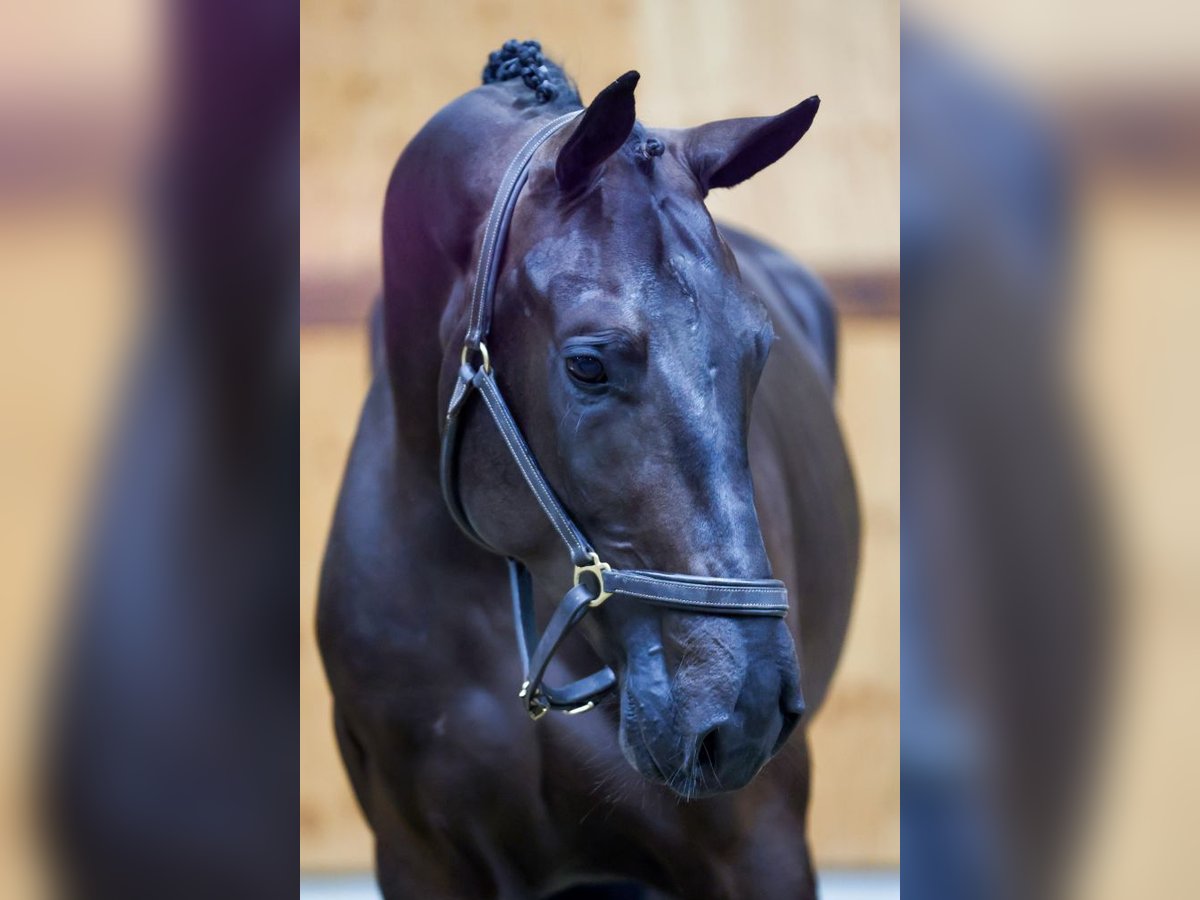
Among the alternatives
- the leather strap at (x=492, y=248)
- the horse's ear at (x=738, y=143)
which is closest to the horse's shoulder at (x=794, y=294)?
the horse's ear at (x=738, y=143)

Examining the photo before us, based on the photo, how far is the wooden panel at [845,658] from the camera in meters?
3.05

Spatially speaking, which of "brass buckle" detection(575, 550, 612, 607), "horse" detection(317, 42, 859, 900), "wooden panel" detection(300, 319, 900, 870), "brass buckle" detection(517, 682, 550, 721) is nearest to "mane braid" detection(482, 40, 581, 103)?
"horse" detection(317, 42, 859, 900)

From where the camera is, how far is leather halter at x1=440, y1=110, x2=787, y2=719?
1.29m

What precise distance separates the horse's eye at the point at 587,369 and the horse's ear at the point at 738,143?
34 centimetres

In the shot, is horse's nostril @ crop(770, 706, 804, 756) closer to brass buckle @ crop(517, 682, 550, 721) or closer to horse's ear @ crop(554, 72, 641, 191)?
brass buckle @ crop(517, 682, 550, 721)

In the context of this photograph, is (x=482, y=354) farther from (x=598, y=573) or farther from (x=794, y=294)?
(x=794, y=294)

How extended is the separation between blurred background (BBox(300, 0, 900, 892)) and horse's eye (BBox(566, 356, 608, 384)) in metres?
1.61

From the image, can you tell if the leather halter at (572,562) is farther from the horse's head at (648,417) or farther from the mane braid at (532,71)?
the mane braid at (532,71)

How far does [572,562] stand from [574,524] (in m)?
0.05

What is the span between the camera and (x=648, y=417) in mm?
1318
